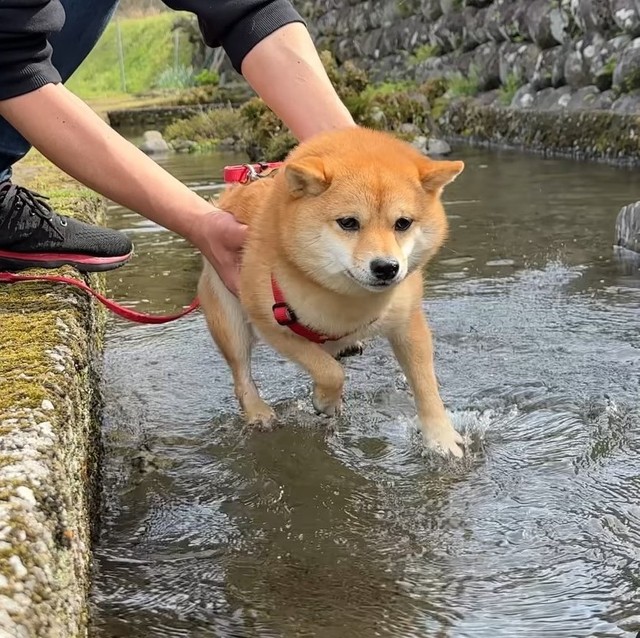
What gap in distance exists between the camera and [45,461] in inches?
55.0

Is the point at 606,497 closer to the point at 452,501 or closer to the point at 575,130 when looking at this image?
the point at 452,501

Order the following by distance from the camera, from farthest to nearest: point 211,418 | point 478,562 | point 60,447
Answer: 1. point 211,418
2. point 478,562
3. point 60,447

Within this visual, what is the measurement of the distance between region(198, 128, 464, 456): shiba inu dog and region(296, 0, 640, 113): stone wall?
5.53 m

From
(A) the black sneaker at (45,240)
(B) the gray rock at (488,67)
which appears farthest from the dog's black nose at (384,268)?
(B) the gray rock at (488,67)

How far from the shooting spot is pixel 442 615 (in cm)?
166

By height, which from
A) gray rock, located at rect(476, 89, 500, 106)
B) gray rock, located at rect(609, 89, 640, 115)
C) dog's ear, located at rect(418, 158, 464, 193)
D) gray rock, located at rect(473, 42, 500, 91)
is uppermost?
dog's ear, located at rect(418, 158, 464, 193)

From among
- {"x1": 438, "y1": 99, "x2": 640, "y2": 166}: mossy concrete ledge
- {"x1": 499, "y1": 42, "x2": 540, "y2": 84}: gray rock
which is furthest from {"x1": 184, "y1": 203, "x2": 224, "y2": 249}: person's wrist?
{"x1": 499, "y1": 42, "x2": 540, "y2": 84}: gray rock

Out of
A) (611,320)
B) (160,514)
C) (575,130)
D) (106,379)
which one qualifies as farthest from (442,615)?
(575,130)

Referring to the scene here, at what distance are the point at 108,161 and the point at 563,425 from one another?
136cm

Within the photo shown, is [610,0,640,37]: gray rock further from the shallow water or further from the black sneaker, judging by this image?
the black sneaker

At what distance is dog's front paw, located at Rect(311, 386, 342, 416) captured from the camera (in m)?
2.50

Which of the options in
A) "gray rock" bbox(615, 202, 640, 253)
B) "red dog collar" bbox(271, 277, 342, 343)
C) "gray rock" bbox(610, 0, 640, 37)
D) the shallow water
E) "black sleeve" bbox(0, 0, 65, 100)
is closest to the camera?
the shallow water

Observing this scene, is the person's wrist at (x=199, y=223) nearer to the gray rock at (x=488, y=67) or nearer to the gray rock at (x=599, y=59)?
the gray rock at (x=599, y=59)

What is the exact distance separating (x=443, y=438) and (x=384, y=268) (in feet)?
1.81
